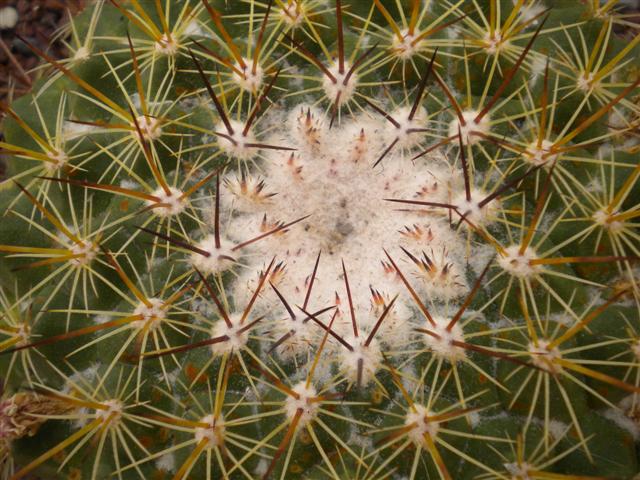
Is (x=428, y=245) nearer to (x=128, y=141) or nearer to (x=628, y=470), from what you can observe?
(x=628, y=470)

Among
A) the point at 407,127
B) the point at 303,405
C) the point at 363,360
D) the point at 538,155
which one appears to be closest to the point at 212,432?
the point at 303,405

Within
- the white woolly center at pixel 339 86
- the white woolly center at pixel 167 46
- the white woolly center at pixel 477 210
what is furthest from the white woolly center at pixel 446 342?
the white woolly center at pixel 167 46

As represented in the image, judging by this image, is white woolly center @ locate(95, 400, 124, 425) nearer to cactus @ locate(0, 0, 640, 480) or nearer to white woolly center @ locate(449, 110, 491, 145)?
cactus @ locate(0, 0, 640, 480)

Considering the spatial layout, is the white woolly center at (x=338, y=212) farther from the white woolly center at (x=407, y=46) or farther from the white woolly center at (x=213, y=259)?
the white woolly center at (x=407, y=46)

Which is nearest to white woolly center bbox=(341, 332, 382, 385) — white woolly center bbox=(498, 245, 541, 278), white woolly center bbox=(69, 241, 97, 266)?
white woolly center bbox=(498, 245, 541, 278)

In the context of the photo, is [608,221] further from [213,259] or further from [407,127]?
[213,259]

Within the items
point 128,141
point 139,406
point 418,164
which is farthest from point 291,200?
point 139,406
